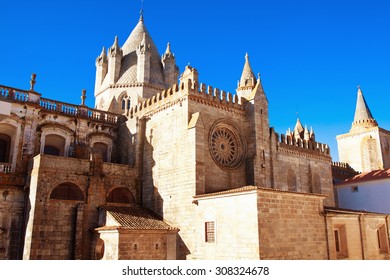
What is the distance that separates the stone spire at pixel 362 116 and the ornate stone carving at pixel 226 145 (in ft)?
92.2

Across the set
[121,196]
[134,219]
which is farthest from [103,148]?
[134,219]

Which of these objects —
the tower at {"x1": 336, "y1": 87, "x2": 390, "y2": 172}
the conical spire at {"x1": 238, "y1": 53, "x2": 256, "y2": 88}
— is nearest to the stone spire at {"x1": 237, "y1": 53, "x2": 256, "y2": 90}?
the conical spire at {"x1": 238, "y1": 53, "x2": 256, "y2": 88}

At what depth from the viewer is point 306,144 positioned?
3266 cm

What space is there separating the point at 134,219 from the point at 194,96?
8.22 metres

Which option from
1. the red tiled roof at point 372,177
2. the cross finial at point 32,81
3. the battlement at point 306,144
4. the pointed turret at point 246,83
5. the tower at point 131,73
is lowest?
the red tiled roof at point 372,177

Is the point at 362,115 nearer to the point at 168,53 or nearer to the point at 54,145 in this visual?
the point at 168,53

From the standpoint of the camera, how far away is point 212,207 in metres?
19.5

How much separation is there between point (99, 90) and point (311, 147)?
2018 cm

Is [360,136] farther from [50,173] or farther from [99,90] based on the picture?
[50,173]

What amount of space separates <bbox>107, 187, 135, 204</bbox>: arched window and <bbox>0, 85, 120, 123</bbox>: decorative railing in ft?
21.0

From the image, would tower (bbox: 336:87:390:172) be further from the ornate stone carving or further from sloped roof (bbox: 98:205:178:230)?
sloped roof (bbox: 98:205:178:230)

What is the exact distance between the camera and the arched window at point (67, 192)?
21.0m

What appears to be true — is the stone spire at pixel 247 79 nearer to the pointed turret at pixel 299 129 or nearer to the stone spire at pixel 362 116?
the pointed turret at pixel 299 129

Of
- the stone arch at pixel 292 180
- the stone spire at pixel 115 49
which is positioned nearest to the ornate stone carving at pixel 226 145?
the stone arch at pixel 292 180
